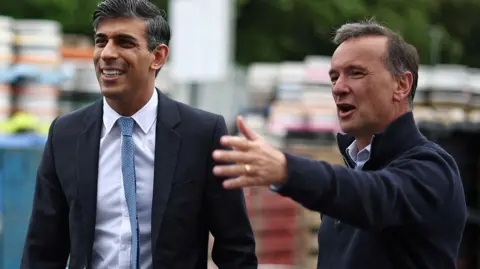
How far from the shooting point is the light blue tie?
407 centimetres

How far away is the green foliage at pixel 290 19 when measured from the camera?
24906 millimetres

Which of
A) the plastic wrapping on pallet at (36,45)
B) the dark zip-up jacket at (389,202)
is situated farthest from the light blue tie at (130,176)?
the plastic wrapping on pallet at (36,45)

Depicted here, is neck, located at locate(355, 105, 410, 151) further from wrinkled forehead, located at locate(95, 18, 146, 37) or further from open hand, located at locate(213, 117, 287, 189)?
wrinkled forehead, located at locate(95, 18, 146, 37)

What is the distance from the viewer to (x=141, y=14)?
13.8 feet

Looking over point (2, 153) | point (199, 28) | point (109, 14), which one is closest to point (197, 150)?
point (109, 14)

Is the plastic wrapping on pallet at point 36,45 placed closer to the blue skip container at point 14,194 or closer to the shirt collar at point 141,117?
the blue skip container at point 14,194

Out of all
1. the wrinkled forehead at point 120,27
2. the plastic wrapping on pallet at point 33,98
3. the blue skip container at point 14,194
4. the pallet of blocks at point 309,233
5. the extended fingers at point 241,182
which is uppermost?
the wrinkled forehead at point 120,27

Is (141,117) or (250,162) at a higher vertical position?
(250,162)

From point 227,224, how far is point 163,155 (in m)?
0.36

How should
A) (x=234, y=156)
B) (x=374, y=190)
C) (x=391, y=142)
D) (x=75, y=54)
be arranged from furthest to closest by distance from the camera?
(x=75, y=54) → (x=391, y=142) → (x=374, y=190) → (x=234, y=156)

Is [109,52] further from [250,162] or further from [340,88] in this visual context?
[250,162]

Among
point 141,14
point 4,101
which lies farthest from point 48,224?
point 4,101

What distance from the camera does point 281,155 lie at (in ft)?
9.98

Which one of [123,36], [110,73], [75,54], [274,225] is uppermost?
[123,36]
